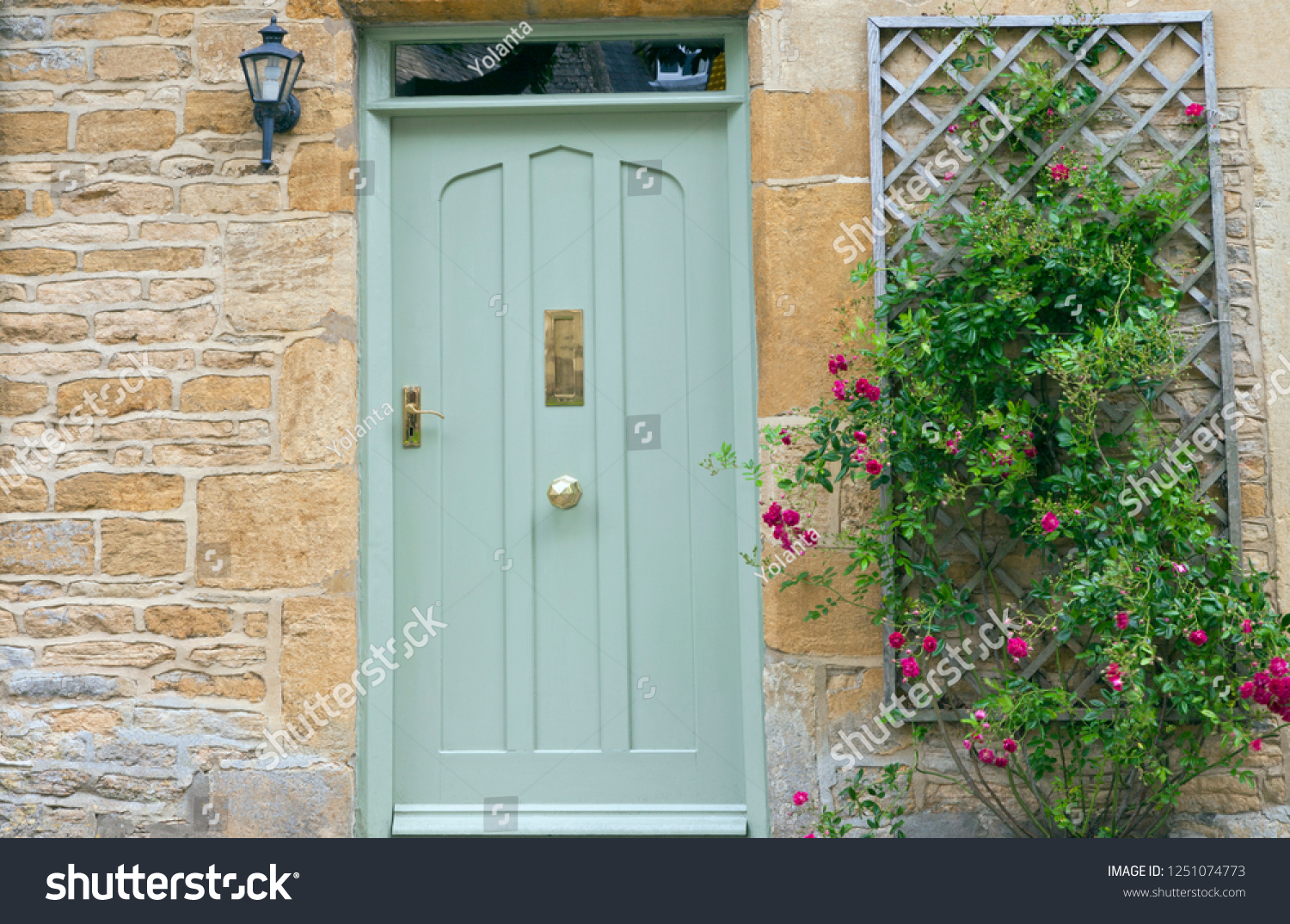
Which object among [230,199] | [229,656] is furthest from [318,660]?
[230,199]

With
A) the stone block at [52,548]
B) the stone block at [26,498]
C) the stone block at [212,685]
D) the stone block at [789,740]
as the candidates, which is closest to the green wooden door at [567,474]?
the stone block at [789,740]

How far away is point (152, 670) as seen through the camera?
284cm

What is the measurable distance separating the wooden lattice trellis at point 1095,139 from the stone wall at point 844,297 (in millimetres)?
70

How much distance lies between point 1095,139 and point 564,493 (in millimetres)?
1855

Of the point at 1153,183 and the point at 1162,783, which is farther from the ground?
the point at 1153,183

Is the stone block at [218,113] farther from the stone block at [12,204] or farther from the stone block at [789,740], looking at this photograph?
the stone block at [789,740]

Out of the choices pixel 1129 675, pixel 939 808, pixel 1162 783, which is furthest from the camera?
pixel 939 808

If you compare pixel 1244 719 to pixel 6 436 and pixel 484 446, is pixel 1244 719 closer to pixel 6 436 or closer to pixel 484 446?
pixel 484 446

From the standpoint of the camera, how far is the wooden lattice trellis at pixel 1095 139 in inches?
108

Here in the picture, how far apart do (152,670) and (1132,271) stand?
3017mm

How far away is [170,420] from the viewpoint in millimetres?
2877

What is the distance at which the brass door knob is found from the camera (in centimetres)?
293

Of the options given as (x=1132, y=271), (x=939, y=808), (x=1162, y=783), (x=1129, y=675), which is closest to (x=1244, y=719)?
(x=1162, y=783)

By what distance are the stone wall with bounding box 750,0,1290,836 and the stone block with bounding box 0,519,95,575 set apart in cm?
202
